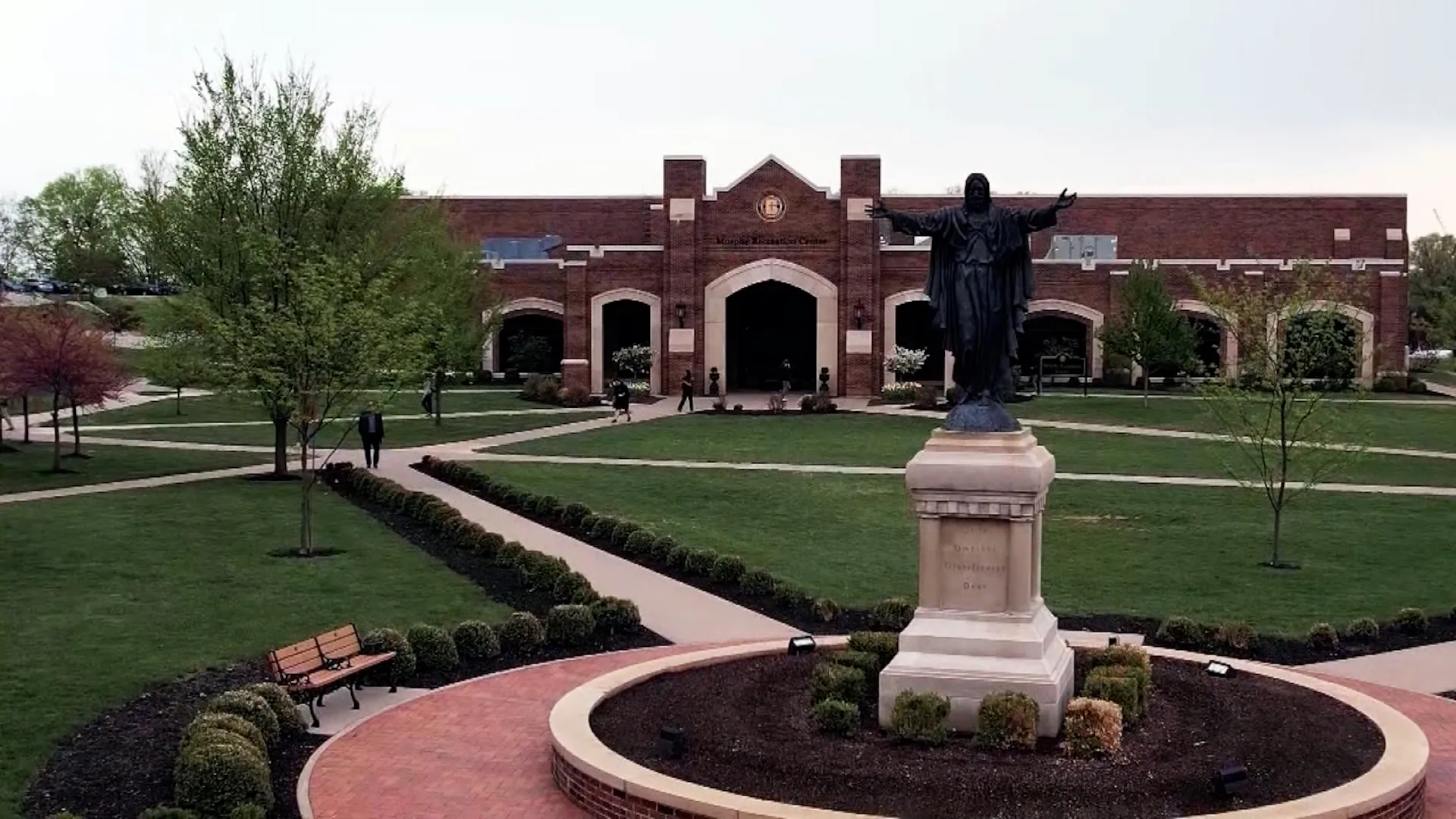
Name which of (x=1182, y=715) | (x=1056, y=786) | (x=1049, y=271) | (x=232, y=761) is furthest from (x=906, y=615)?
(x=1049, y=271)

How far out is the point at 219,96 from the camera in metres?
27.5

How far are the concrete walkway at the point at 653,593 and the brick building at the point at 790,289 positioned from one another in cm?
2631

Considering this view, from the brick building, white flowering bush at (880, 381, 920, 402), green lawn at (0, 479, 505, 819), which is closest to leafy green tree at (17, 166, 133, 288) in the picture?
the brick building

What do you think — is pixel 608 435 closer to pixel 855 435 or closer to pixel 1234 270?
pixel 855 435

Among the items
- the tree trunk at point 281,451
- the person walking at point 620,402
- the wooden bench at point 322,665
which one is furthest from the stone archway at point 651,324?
the wooden bench at point 322,665

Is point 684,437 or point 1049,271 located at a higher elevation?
point 1049,271

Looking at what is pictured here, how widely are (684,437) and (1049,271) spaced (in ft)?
69.3

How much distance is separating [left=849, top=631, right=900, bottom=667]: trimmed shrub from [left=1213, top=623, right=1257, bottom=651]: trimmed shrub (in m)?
4.16

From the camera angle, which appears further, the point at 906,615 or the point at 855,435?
the point at 855,435

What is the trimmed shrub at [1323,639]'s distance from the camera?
14.5m

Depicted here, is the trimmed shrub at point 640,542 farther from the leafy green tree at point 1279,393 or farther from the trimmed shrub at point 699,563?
the leafy green tree at point 1279,393

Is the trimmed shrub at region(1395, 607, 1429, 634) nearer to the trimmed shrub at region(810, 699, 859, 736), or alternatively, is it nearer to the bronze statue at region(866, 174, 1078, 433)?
the bronze statue at region(866, 174, 1078, 433)

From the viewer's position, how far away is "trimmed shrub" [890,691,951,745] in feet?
32.6

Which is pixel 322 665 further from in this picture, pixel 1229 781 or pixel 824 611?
pixel 1229 781
